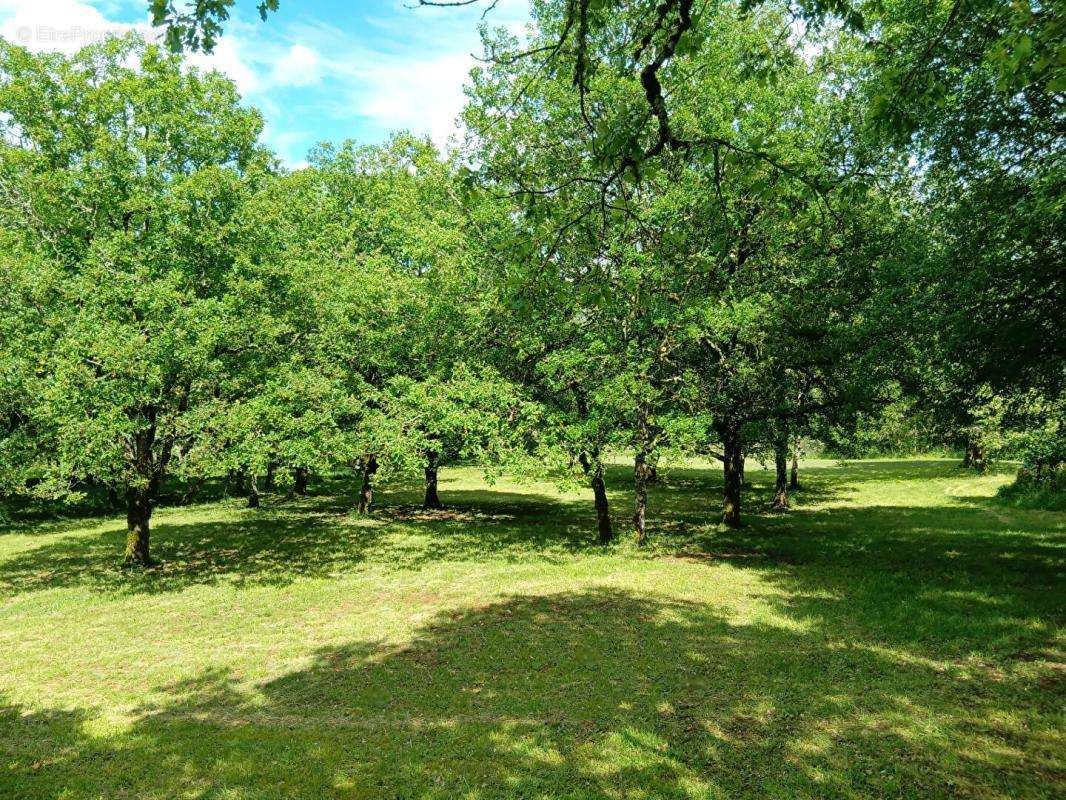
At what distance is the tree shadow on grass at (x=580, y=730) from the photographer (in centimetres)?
691

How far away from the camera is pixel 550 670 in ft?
33.9

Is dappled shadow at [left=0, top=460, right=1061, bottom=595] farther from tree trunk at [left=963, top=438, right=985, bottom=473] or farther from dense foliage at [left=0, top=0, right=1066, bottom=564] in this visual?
tree trunk at [left=963, top=438, right=985, bottom=473]

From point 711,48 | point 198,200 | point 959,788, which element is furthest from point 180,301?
point 959,788

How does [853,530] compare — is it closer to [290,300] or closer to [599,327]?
[599,327]

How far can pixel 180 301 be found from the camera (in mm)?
17656

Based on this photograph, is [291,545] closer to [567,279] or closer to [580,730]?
[567,279]

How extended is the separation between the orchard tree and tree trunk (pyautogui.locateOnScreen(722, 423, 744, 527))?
17005mm

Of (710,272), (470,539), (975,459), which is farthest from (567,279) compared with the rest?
(975,459)

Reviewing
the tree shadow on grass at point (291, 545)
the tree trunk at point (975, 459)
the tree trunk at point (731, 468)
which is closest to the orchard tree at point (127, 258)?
the tree shadow on grass at point (291, 545)

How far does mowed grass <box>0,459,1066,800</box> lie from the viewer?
7168 mm

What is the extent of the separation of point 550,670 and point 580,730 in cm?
223

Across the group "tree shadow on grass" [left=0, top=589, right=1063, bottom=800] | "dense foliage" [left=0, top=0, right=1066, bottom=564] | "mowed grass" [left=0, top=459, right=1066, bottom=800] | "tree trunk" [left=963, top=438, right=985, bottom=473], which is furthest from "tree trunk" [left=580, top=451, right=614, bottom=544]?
"tree trunk" [left=963, top=438, right=985, bottom=473]

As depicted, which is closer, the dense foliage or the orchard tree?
the dense foliage

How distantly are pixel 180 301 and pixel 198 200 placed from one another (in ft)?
11.2
